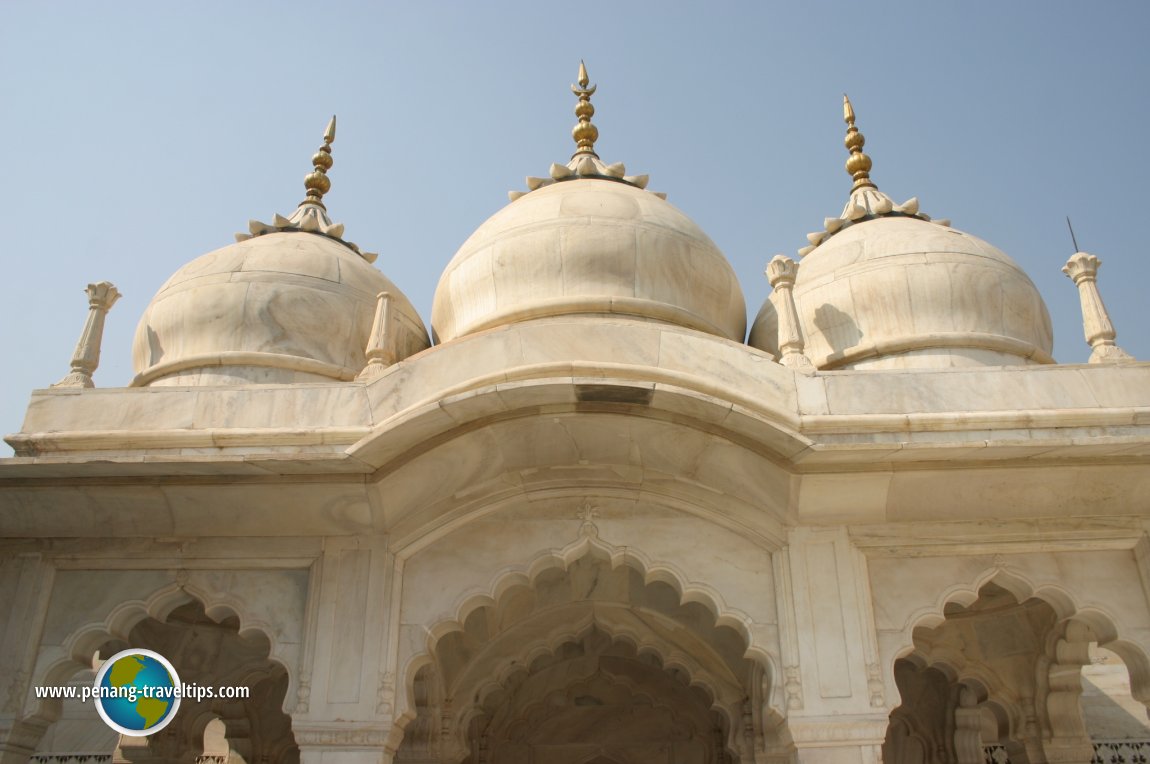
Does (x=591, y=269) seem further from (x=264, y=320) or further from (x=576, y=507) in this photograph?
(x=264, y=320)

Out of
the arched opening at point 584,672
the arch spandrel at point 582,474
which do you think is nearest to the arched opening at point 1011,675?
the arched opening at point 584,672

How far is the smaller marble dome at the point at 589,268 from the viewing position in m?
9.36

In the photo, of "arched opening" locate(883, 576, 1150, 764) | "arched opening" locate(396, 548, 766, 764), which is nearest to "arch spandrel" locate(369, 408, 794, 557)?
"arched opening" locate(396, 548, 766, 764)

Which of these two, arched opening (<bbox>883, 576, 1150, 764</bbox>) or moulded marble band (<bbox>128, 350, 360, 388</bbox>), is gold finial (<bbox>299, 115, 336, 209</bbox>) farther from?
arched opening (<bbox>883, 576, 1150, 764</bbox>)

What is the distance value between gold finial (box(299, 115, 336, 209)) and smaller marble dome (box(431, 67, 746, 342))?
2.68m

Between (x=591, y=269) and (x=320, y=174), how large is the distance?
474cm

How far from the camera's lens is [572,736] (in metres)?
10.8

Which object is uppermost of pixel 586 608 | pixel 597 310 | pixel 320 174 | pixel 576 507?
pixel 320 174

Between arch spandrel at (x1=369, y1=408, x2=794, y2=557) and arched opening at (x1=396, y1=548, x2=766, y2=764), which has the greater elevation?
arch spandrel at (x1=369, y1=408, x2=794, y2=557)

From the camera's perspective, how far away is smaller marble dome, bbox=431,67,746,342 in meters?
9.36

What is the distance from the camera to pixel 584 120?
12.4 meters

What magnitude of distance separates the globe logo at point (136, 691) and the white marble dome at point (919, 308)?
19.7 feet

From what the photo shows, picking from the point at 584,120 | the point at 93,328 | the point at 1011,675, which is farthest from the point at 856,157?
the point at 93,328

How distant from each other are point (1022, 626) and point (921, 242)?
3.67 m
